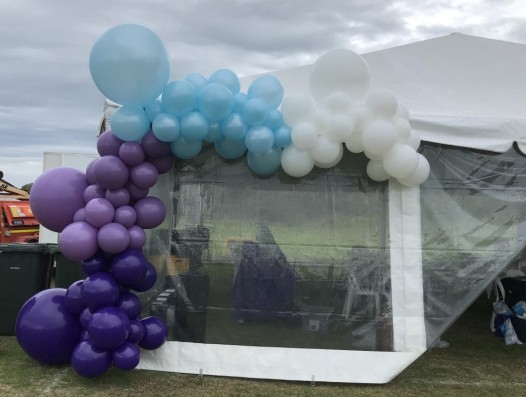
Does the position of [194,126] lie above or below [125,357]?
above

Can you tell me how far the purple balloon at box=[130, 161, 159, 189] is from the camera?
4.14 m

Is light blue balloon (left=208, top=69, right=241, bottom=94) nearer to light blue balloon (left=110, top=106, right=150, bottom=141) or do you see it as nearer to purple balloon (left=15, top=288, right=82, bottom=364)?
light blue balloon (left=110, top=106, right=150, bottom=141)

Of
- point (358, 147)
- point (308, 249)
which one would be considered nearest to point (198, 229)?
point (308, 249)

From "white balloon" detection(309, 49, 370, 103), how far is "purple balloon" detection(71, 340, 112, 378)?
2742 mm

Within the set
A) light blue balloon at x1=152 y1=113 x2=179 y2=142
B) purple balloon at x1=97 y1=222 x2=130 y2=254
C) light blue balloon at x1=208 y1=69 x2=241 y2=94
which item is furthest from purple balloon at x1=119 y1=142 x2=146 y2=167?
light blue balloon at x1=208 y1=69 x2=241 y2=94

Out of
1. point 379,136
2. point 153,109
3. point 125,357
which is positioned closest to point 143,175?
point 153,109

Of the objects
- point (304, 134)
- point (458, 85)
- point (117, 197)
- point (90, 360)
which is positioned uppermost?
point (458, 85)

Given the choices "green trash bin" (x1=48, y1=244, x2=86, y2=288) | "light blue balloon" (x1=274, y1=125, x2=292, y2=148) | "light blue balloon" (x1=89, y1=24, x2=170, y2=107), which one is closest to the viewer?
"light blue balloon" (x1=89, y1=24, x2=170, y2=107)

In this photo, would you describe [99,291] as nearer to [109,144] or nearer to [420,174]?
[109,144]

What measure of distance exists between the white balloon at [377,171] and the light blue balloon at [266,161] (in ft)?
2.60

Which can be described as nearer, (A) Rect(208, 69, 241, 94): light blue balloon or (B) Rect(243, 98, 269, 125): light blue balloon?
(B) Rect(243, 98, 269, 125): light blue balloon

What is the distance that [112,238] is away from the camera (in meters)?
4.00

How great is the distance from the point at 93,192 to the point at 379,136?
2.39m

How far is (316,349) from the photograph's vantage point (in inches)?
176
